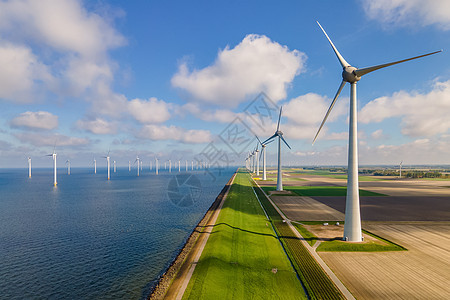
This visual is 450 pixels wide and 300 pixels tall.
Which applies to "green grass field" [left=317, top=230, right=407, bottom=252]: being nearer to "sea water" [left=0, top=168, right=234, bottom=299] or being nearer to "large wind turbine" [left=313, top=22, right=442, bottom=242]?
"large wind turbine" [left=313, top=22, right=442, bottom=242]

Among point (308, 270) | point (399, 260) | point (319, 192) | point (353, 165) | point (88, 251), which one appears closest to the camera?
point (308, 270)

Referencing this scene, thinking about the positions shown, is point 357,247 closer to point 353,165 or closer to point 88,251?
point 353,165

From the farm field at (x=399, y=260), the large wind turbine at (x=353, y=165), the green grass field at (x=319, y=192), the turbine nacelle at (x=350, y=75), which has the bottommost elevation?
the green grass field at (x=319, y=192)

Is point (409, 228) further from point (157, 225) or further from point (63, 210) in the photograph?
point (63, 210)

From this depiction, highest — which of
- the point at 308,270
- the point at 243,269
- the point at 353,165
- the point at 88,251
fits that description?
the point at 353,165

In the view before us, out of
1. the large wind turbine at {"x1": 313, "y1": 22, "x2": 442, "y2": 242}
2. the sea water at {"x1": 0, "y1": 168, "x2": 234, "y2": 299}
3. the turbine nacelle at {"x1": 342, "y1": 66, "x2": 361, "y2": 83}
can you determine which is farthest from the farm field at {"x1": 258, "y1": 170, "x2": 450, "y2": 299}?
the turbine nacelle at {"x1": 342, "y1": 66, "x2": 361, "y2": 83}

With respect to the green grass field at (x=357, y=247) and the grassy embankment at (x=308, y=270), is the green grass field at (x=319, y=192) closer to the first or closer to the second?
the green grass field at (x=357, y=247)

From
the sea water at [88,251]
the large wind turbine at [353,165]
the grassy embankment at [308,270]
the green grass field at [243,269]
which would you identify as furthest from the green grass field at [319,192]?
the green grass field at [243,269]

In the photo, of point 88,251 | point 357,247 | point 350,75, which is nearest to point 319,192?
point 357,247

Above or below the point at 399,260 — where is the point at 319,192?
below
